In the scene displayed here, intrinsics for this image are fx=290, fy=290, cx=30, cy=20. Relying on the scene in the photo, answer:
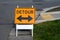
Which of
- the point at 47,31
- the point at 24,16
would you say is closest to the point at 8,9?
the point at 47,31

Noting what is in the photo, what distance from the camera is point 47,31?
11609 millimetres

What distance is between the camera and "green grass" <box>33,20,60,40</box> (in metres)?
11.0

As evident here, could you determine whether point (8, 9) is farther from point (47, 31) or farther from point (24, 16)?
point (24, 16)

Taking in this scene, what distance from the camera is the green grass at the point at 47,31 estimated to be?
11.0m

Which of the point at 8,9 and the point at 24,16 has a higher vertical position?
the point at 24,16

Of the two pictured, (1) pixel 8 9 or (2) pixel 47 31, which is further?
(1) pixel 8 9

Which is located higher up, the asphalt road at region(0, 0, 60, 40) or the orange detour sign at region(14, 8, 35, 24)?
the orange detour sign at region(14, 8, 35, 24)

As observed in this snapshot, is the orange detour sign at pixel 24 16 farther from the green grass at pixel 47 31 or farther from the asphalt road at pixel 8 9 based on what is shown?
the asphalt road at pixel 8 9

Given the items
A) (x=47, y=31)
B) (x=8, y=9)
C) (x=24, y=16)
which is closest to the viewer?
(x=24, y=16)

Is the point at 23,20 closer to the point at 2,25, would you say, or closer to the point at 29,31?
the point at 29,31

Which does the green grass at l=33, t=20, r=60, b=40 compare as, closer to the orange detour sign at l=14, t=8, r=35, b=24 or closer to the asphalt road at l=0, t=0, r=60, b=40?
the orange detour sign at l=14, t=8, r=35, b=24

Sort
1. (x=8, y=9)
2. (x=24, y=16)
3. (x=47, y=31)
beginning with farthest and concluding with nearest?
(x=8, y=9) < (x=47, y=31) < (x=24, y=16)

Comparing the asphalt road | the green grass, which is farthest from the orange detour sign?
the asphalt road

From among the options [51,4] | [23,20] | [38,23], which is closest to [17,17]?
[23,20]
